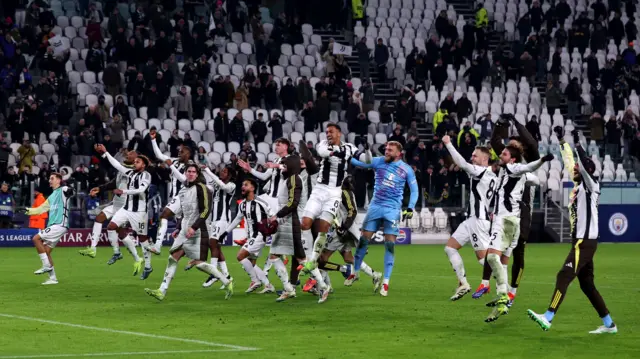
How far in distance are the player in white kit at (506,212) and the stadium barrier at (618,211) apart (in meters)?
24.5

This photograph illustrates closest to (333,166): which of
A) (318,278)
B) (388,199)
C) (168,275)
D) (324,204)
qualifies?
(324,204)

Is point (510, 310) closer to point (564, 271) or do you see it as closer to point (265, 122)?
point (564, 271)

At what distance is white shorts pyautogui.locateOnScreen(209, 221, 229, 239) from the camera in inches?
Answer: 853

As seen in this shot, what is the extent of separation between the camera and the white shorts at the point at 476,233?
1861cm

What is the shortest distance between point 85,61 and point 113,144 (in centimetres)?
478

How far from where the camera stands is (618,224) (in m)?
41.1

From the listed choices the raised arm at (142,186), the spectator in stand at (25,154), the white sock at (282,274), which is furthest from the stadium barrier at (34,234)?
the white sock at (282,274)

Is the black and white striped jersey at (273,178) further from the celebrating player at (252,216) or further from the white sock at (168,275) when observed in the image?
the white sock at (168,275)

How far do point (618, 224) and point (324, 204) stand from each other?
25092 mm

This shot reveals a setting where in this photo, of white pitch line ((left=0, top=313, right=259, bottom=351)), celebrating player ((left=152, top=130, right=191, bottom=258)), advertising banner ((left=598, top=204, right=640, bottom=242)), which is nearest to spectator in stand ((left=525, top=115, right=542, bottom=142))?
advertising banner ((left=598, top=204, right=640, bottom=242))

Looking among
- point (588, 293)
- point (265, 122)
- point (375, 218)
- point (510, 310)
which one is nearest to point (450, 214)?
point (265, 122)

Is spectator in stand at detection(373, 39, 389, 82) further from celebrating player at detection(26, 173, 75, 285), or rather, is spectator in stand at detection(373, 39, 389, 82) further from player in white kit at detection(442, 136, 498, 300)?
player in white kit at detection(442, 136, 498, 300)

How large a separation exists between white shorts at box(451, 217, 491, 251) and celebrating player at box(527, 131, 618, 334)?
14.0ft

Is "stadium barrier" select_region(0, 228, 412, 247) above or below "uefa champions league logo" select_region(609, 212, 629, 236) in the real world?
above
